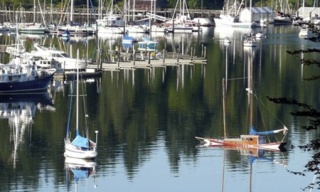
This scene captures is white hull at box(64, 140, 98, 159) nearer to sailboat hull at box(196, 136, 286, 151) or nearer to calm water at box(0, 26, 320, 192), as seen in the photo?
calm water at box(0, 26, 320, 192)

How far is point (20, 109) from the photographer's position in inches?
1871

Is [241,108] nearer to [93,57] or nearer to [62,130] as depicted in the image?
[62,130]

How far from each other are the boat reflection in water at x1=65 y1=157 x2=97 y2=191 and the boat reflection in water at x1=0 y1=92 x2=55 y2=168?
371 centimetres

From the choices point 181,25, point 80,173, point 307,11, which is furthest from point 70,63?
point 307,11

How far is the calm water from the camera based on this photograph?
33.0m

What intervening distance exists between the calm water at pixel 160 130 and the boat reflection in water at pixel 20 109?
0.05 metres

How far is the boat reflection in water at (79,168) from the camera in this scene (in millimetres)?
33031

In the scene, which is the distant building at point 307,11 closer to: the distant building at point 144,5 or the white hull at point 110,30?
the distant building at point 144,5

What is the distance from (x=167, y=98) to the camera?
172 ft

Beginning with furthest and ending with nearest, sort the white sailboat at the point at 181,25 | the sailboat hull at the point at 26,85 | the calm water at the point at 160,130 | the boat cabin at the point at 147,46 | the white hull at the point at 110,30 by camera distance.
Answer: the white sailboat at the point at 181,25 < the white hull at the point at 110,30 < the boat cabin at the point at 147,46 < the sailboat hull at the point at 26,85 < the calm water at the point at 160,130

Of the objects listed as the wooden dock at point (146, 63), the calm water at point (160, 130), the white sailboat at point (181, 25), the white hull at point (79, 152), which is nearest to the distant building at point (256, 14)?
the white sailboat at point (181, 25)

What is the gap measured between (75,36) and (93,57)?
1133 inches

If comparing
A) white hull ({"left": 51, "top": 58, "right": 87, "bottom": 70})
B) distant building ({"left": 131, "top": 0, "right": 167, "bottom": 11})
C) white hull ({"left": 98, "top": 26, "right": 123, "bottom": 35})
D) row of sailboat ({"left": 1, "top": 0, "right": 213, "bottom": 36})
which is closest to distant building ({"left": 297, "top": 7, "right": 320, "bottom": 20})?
row of sailboat ({"left": 1, "top": 0, "right": 213, "bottom": 36})

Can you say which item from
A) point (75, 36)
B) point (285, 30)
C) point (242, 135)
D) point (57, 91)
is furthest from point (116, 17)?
point (242, 135)
